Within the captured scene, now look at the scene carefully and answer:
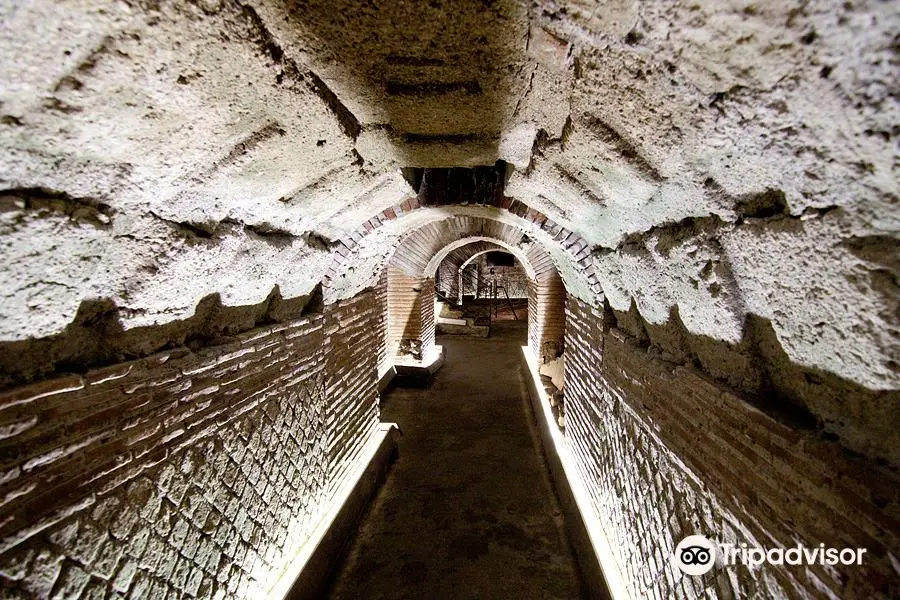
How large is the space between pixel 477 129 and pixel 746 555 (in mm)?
1869

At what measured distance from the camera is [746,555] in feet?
4.36

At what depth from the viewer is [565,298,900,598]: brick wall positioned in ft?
3.18

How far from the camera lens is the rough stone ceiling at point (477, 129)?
0.74 m

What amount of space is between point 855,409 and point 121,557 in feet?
7.82

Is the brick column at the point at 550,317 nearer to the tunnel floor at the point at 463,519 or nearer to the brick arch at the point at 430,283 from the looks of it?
the brick arch at the point at 430,283

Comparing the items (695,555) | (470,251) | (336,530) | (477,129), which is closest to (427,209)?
(477,129)

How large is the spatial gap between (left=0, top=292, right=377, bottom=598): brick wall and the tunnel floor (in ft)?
2.41

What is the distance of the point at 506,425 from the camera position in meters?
5.54

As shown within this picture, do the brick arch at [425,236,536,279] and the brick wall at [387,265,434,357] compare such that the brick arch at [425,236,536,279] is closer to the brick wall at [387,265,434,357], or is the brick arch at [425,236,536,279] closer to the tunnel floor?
the brick wall at [387,265,434,357]

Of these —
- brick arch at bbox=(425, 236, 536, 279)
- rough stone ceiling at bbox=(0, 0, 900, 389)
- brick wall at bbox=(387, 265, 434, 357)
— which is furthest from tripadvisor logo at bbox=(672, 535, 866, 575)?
brick wall at bbox=(387, 265, 434, 357)

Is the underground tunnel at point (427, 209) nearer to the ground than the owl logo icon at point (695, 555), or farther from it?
farther from it

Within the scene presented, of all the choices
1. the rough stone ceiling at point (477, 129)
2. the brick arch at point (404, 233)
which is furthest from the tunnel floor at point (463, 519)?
the rough stone ceiling at point (477, 129)

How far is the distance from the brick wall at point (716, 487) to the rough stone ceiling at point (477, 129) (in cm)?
28

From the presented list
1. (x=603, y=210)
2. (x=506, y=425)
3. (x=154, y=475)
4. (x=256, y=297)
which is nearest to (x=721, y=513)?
(x=603, y=210)
